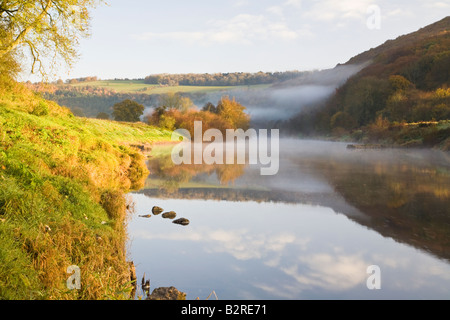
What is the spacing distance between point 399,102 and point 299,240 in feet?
183

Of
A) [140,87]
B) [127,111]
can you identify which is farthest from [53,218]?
[140,87]

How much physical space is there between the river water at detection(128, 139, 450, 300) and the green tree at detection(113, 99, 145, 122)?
6985 centimetres

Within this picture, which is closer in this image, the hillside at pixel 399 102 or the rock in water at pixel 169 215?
the rock in water at pixel 169 215

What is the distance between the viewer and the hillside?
146 feet

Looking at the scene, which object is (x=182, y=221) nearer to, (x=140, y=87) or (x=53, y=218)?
(x=53, y=218)

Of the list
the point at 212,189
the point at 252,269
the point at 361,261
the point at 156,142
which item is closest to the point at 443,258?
the point at 361,261

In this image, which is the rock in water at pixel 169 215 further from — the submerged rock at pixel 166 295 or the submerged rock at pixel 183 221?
the submerged rock at pixel 166 295

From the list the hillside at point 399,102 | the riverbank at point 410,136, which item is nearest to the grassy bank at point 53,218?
the riverbank at point 410,136

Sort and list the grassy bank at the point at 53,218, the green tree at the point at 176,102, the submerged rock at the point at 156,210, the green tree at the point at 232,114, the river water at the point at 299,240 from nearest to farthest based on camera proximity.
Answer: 1. the grassy bank at the point at 53,218
2. the river water at the point at 299,240
3. the submerged rock at the point at 156,210
4. the green tree at the point at 232,114
5. the green tree at the point at 176,102

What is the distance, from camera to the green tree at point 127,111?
84438mm

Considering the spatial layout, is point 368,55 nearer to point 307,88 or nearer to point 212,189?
point 307,88

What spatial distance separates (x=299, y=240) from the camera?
32.0ft

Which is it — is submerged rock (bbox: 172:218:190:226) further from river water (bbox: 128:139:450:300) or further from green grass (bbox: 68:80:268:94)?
green grass (bbox: 68:80:268:94)

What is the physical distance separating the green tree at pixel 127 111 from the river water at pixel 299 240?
69.9 metres
